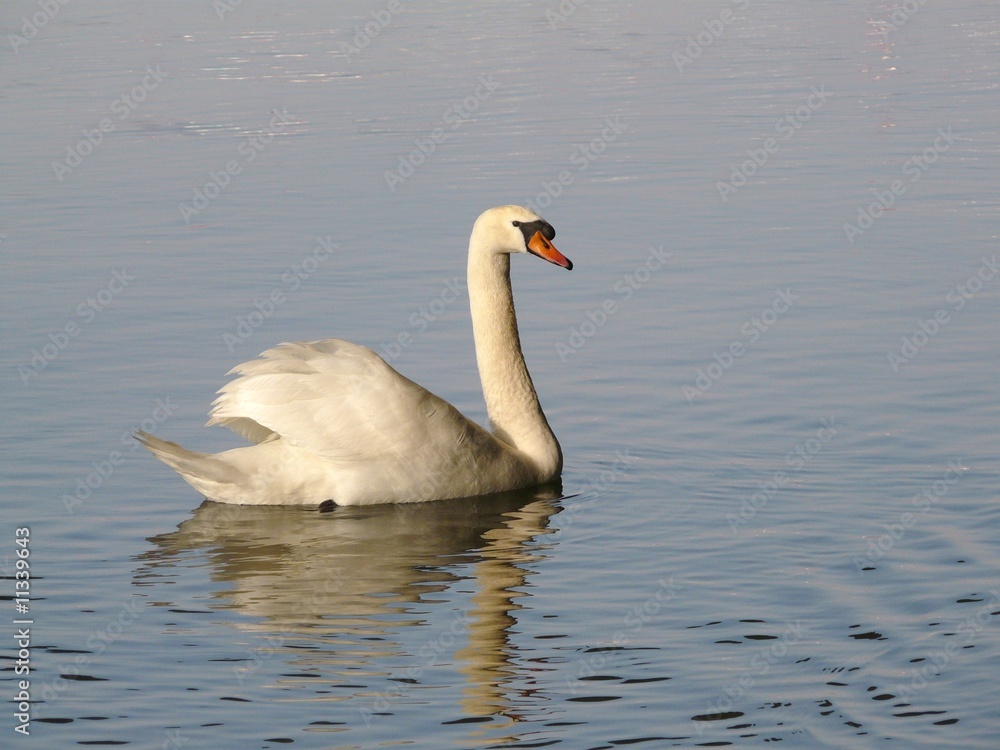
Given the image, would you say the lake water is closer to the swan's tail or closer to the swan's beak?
the swan's tail

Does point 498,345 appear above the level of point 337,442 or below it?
above

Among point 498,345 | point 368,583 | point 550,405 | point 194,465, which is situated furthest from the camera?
point 550,405

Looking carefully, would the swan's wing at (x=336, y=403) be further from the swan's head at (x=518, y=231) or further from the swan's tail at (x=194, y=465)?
the swan's head at (x=518, y=231)

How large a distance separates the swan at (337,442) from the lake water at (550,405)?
163mm

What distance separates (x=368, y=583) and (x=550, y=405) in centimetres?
357

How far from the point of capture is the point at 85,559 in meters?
9.12

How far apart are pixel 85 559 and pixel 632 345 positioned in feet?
17.3

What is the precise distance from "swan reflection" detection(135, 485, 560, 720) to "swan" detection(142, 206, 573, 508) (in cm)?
13

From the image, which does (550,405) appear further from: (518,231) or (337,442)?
(337,442)

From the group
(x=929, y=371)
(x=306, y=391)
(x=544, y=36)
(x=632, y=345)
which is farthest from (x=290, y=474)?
(x=544, y=36)

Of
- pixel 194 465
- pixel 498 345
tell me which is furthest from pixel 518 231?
pixel 194 465

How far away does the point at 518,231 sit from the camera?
1094cm

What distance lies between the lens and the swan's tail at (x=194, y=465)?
982 centimetres

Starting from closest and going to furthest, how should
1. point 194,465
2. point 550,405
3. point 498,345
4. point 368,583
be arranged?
point 368,583, point 194,465, point 498,345, point 550,405
